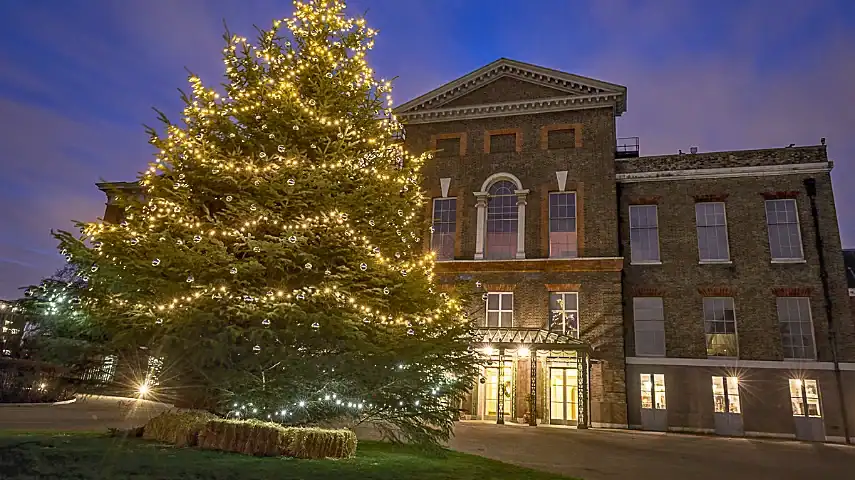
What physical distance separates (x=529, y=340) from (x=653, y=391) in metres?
5.16

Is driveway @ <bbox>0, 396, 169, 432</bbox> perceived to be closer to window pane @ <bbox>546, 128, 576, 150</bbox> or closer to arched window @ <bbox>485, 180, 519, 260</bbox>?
arched window @ <bbox>485, 180, 519, 260</bbox>

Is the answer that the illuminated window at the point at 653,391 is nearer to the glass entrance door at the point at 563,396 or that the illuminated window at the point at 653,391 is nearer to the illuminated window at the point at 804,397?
the glass entrance door at the point at 563,396

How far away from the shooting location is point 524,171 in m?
23.5

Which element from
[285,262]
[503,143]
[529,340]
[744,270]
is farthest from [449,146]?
[285,262]

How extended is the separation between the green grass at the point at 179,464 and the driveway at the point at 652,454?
1.95m

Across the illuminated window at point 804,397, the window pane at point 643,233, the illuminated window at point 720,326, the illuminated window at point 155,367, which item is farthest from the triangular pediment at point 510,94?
the illuminated window at point 155,367

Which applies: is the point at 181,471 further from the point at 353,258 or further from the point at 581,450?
the point at 581,450

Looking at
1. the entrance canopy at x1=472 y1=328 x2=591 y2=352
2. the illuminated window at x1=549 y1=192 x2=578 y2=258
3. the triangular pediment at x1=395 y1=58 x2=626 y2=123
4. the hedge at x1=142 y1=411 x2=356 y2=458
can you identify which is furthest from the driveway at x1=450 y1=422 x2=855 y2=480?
the triangular pediment at x1=395 y1=58 x2=626 y2=123

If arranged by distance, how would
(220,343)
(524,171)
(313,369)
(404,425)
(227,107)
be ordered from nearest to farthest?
1. (220,343)
2. (313,369)
3. (404,425)
4. (227,107)
5. (524,171)

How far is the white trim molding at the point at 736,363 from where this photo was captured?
759 inches

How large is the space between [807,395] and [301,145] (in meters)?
20.2

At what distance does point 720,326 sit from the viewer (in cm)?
2059

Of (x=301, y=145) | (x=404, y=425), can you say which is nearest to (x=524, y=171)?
Result: (x=301, y=145)

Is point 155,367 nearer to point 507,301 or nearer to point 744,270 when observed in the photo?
point 507,301
